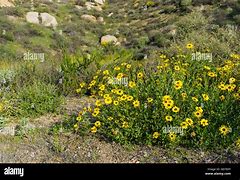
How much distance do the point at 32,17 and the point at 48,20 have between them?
1054 mm

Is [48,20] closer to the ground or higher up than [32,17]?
closer to the ground

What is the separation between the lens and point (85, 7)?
3181cm

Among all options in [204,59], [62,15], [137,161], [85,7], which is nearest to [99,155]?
[137,161]

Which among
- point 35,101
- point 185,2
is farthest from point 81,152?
point 185,2

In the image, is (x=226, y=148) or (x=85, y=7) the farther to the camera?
(x=85, y=7)

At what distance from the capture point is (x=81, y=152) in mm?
4855

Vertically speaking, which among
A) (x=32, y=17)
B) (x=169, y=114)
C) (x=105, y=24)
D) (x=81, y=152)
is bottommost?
(x=81, y=152)

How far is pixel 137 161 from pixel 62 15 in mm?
24314

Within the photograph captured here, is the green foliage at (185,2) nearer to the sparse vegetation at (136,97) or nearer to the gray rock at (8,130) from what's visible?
the sparse vegetation at (136,97)

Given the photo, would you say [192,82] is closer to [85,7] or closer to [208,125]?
[208,125]

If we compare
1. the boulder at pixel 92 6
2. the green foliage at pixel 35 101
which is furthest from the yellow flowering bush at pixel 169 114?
the boulder at pixel 92 6

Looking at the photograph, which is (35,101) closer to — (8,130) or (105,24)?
(8,130)
